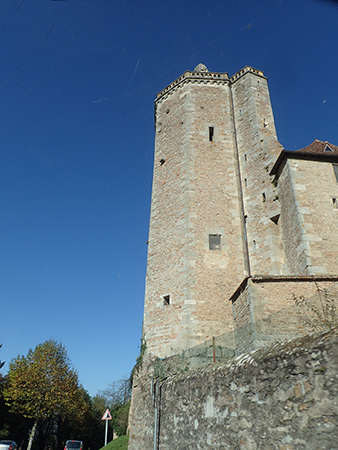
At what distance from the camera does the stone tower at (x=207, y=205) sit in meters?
13.4

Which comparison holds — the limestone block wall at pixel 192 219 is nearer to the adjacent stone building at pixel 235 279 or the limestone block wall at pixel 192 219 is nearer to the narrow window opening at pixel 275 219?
the adjacent stone building at pixel 235 279

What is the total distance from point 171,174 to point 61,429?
30378 mm

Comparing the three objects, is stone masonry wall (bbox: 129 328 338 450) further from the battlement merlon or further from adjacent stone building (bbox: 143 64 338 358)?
the battlement merlon

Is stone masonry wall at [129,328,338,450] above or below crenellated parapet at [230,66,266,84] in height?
below

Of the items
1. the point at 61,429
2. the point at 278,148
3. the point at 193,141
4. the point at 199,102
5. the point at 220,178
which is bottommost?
the point at 61,429

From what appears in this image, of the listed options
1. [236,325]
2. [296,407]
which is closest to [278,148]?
[236,325]

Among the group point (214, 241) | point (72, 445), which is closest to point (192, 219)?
point (214, 241)

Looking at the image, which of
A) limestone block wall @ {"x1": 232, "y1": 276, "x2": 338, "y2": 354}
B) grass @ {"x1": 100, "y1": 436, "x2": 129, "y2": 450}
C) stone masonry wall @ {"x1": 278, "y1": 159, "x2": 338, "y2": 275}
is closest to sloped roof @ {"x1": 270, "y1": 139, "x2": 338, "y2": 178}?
stone masonry wall @ {"x1": 278, "y1": 159, "x2": 338, "y2": 275}

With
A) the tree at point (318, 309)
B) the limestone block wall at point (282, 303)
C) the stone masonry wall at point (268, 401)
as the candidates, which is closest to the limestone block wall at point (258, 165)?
the limestone block wall at point (282, 303)

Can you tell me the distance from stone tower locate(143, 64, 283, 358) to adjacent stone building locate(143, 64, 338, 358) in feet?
0.17

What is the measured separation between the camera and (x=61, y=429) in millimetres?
33219

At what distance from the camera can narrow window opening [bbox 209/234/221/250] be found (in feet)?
Answer: 48.3

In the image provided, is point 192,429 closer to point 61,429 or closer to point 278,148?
point 278,148

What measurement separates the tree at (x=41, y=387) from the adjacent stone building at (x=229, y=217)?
633 inches
